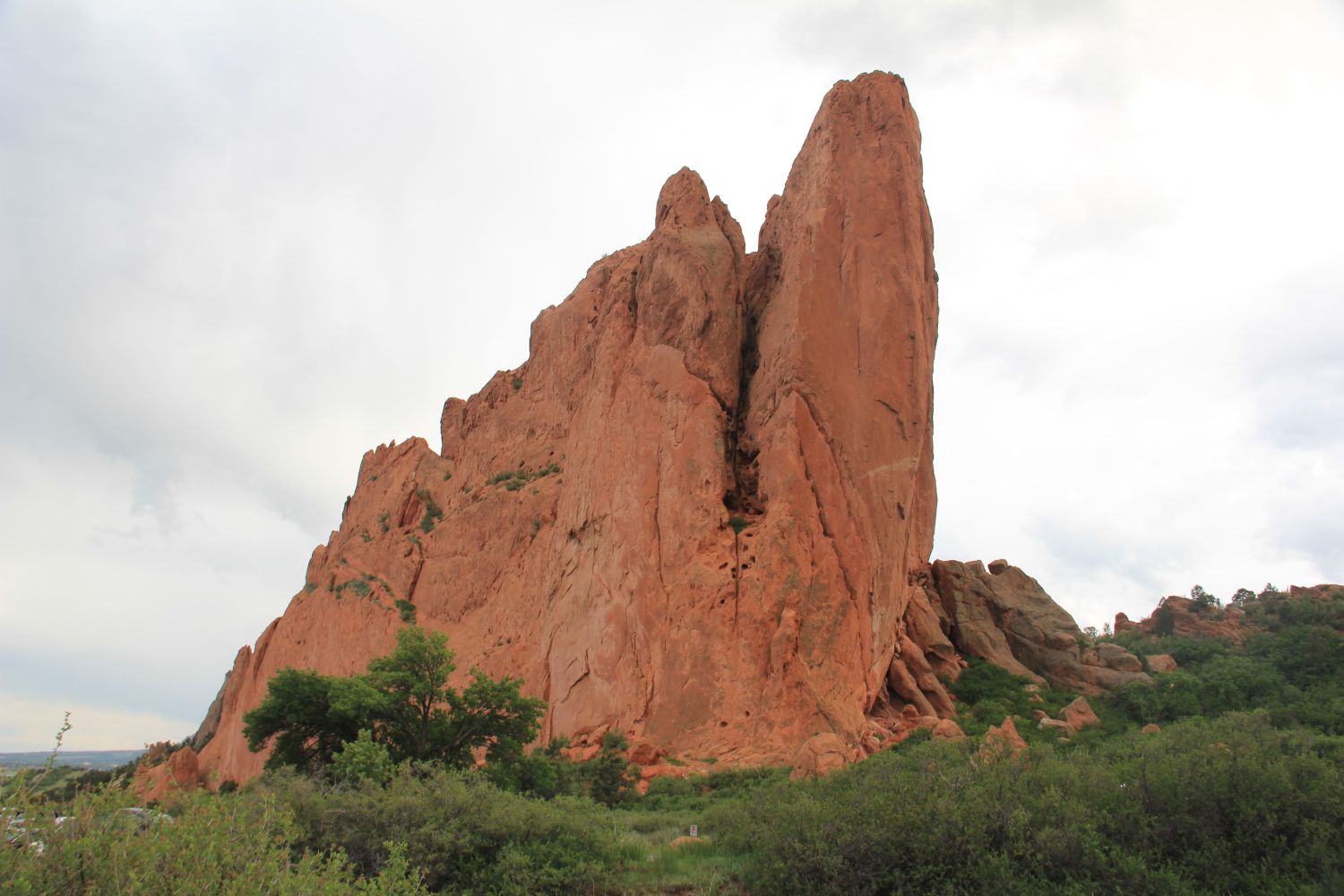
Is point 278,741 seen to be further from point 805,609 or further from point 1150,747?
point 1150,747

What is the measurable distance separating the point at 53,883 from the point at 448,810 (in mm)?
4767

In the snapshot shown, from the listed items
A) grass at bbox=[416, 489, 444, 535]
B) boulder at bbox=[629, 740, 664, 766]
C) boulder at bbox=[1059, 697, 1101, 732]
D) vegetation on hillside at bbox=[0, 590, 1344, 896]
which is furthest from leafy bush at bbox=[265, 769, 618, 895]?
grass at bbox=[416, 489, 444, 535]

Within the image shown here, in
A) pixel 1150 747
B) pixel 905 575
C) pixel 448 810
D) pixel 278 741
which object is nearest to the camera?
pixel 448 810

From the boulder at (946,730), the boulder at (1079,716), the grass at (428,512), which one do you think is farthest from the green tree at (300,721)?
the boulder at (1079,716)

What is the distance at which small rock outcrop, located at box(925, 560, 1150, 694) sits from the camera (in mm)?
30922

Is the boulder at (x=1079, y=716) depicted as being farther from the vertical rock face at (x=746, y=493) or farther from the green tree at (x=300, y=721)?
the green tree at (x=300, y=721)

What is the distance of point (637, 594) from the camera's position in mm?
21953

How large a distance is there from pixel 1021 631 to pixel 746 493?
1584 centimetres

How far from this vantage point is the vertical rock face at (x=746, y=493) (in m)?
20.6

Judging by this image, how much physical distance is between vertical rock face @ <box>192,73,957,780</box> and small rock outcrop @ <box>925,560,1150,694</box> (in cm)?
238

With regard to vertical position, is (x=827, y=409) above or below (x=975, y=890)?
above

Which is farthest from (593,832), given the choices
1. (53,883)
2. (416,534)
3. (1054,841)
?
(416,534)

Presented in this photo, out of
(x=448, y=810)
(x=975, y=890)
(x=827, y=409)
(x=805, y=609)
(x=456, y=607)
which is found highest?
(x=827, y=409)

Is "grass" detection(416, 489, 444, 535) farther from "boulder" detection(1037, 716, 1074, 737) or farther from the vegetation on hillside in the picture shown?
the vegetation on hillside
